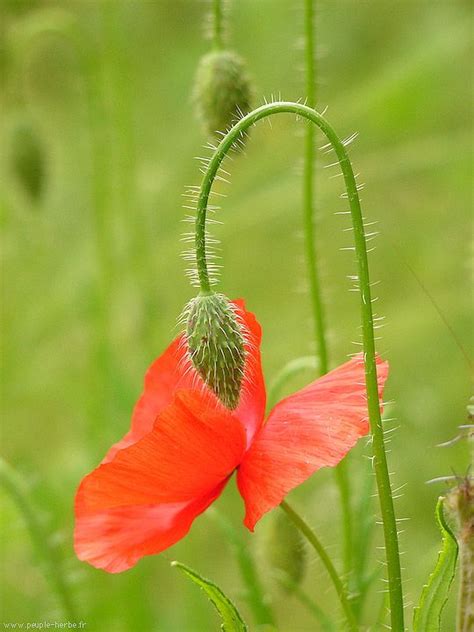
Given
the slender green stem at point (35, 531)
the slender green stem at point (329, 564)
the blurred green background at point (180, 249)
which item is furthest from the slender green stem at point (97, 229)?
the slender green stem at point (329, 564)

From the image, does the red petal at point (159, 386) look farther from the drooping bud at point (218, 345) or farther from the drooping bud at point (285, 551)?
the drooping bud at point (285, 551)

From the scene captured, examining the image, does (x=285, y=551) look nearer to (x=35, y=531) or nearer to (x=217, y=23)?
(x=35, y=531)

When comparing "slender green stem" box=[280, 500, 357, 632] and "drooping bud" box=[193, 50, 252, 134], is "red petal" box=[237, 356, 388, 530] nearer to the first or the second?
"slender green stem" box=[280, 500, 357, 632]

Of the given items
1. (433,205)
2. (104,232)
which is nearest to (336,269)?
(433,205)

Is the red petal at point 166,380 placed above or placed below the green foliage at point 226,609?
above

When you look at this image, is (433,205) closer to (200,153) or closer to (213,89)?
(200,153)

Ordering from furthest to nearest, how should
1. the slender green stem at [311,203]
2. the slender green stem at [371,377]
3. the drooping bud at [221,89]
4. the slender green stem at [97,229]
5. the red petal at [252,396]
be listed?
the slender green stem at [97,229] → the drooping bud at [221,89] → the slender green stem at [311,203] → the red petal at [252,396] → the slender green stem at [371,377]

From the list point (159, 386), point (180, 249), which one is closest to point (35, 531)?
point (159, 386)
